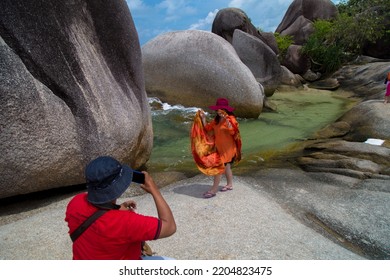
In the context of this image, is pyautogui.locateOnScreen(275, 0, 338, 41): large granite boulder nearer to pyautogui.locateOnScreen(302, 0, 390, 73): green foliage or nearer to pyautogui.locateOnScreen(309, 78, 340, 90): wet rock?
pyautogui.locateOnScreen(302, 0, 390, 73): green foliage

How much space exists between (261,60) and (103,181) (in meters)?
13.4

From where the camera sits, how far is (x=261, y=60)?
557 inches

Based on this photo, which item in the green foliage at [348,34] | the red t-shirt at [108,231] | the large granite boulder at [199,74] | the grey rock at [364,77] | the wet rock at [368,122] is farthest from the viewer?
the green foliage at [348,34]

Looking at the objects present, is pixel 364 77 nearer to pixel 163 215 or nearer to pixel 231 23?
pixel 231 23

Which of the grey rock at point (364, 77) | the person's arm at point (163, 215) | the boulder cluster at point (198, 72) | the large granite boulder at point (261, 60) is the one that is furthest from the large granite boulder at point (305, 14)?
the person's arm at point (163, 215)

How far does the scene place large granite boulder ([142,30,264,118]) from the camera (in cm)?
920

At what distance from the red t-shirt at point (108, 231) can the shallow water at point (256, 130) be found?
3.40 metres

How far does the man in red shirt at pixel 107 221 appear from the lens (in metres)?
1.59

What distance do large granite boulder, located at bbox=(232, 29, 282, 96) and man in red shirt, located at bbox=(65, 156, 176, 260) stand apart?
13010 mm

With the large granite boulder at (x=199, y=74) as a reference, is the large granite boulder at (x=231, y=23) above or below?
above

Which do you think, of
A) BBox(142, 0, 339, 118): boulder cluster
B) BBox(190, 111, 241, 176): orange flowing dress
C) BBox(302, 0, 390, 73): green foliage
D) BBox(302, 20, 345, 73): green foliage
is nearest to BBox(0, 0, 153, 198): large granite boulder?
BBox(190, 111, 241, 176): orange flowing dress

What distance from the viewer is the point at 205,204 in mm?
3664

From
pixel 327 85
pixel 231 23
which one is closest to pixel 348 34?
Result: pixel 327 85

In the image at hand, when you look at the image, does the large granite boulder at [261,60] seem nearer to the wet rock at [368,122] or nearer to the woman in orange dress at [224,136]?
the wet rock at [368,122]
